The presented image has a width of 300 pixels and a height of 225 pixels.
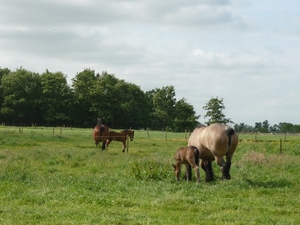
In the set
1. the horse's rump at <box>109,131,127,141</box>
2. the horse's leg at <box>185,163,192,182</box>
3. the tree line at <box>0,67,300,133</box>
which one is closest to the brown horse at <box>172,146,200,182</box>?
the horse's leg at <box>185,163,192,182</box>

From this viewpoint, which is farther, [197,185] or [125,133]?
[125,133]

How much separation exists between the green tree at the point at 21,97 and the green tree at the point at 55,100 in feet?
6.28

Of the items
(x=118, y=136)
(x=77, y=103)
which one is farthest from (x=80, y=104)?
(x=118, y=136)

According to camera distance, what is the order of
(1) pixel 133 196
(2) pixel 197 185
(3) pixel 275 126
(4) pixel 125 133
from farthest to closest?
(3) pixel 275 126, (4) pixel 125 133, (2) pixel 197 185, (1) pixel 133 196

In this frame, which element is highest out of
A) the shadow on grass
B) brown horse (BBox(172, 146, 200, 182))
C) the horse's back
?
the horse's back

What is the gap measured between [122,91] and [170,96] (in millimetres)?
11429

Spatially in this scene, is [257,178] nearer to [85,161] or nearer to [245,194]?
[245,194]

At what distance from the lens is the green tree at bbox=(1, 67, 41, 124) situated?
8700cm

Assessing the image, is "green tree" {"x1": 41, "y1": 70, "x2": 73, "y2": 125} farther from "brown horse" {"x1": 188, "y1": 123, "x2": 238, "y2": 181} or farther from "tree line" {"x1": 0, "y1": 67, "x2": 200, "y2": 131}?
"brown horse" {"x1": 188, "y1": 123, "x2": 238, "y2": 181}

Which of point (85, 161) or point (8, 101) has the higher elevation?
point (8, 101)

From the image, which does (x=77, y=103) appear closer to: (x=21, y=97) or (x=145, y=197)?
(x=21, y=97)

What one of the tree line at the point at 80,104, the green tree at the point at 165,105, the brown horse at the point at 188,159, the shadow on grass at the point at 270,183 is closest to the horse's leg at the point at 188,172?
the brown horse at the point at 188,159

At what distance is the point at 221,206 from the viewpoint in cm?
979

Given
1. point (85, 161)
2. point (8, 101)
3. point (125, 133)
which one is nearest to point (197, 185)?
point (85, 161)
